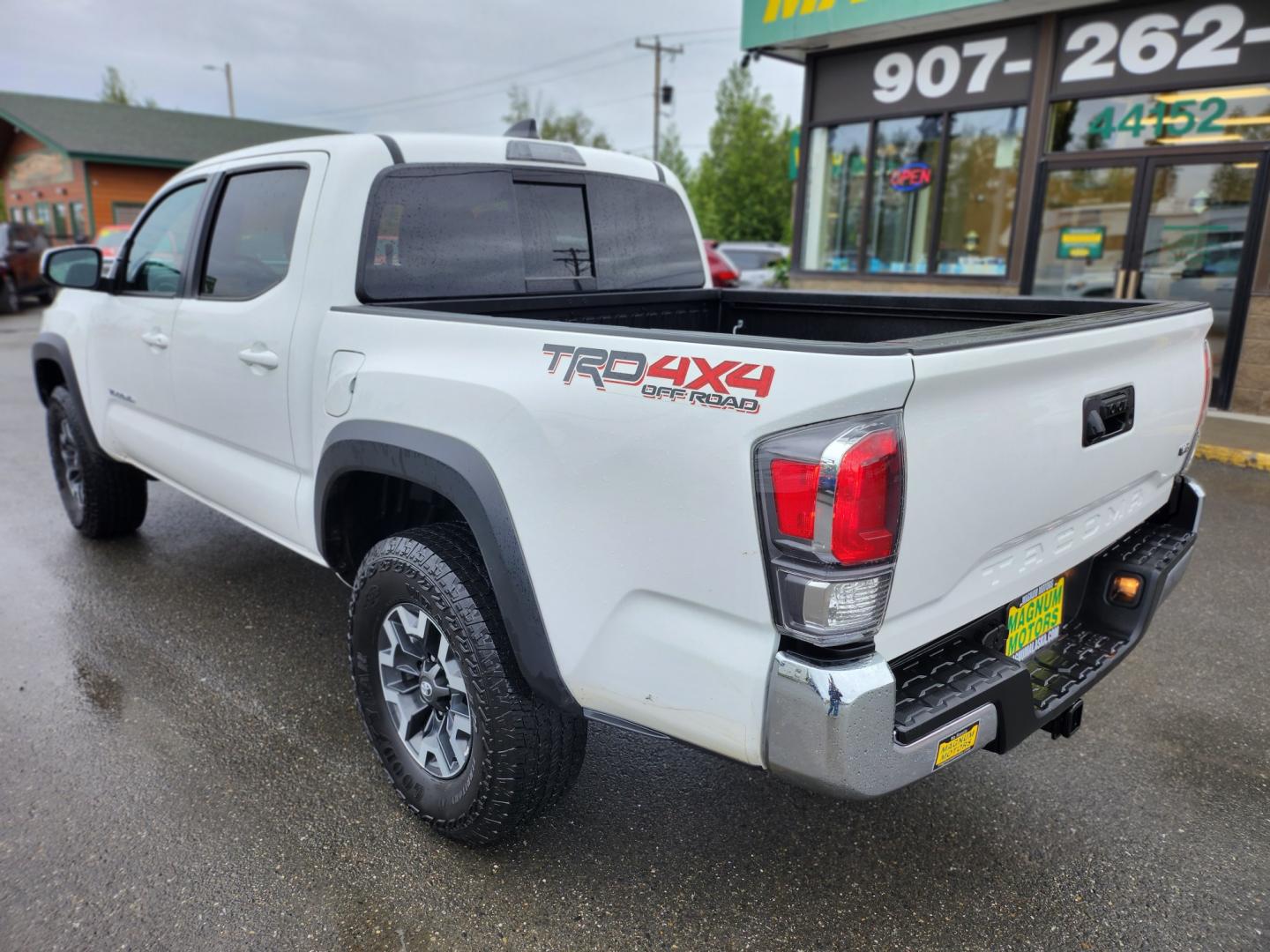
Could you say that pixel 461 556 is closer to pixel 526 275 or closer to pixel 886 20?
pixel 526 275

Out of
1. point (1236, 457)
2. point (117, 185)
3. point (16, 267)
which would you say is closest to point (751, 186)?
point (117, 185)

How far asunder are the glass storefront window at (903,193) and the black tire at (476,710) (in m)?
10.2

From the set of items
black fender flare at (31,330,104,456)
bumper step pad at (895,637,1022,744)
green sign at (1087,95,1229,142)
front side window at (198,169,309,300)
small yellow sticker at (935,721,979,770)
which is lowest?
small yellow sticker at (935,721,979,770)

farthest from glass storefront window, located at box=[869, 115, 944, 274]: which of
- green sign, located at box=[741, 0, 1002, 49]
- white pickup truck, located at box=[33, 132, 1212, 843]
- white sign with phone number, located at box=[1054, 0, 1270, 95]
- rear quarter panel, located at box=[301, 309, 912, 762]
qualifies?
rear quarter panel, located at box=[301, 309, 912, 762]

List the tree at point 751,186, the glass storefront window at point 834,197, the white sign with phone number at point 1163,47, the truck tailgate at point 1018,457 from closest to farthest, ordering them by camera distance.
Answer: the truck tailgate at point 1018,457 → the white sign with phone number at point 1163,47 → the glass storefront window at point 834,197 → the tree at point 751,186

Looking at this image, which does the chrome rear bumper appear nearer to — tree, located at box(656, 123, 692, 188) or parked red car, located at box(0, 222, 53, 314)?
parked red car, located at box(0, 222, 53, 314)

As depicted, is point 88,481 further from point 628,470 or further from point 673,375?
Result: point 673,375

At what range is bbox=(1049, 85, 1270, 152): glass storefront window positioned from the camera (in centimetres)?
846

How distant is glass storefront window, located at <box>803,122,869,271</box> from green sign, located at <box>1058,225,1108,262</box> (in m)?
2.70

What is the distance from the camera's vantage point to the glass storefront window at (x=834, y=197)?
1186 centimetres

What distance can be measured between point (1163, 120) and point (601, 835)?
9.62 meters

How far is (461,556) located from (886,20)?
9.80 meters

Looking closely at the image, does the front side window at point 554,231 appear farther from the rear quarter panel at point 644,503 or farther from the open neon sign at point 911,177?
the open neon sign at point 911,177

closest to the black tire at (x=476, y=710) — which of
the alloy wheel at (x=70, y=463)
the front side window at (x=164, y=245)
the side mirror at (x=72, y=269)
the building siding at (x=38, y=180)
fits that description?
the front side window at (x=164, y=245)
